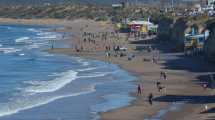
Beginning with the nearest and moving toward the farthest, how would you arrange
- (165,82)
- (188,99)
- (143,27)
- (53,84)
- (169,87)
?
(188,99) < (169,87) < (53,84) < (165,82) < (143,27)

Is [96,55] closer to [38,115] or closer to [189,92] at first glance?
[189,92]

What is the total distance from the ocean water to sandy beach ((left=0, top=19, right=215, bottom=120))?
1.21 metres

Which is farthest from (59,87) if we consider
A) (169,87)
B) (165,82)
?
(165,82)

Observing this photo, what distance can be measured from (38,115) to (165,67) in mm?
22957

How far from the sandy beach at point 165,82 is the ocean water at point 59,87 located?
121cm

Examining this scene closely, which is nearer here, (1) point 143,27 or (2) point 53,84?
(2) point 53,84

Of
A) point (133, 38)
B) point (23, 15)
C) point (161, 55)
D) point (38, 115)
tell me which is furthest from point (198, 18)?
point (23, 15)

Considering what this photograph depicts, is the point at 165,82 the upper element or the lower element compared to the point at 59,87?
lower

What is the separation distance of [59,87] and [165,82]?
24.5 feet

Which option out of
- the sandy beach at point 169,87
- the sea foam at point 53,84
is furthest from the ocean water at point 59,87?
the sandy beach at point 169,87

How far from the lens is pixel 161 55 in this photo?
214 ft

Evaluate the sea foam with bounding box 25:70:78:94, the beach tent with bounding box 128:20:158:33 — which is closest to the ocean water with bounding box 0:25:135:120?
the sea foam with bounding box 25:70:78:94

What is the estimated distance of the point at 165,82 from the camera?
47.0 m

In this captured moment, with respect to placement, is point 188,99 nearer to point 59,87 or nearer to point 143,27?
point 59,87
